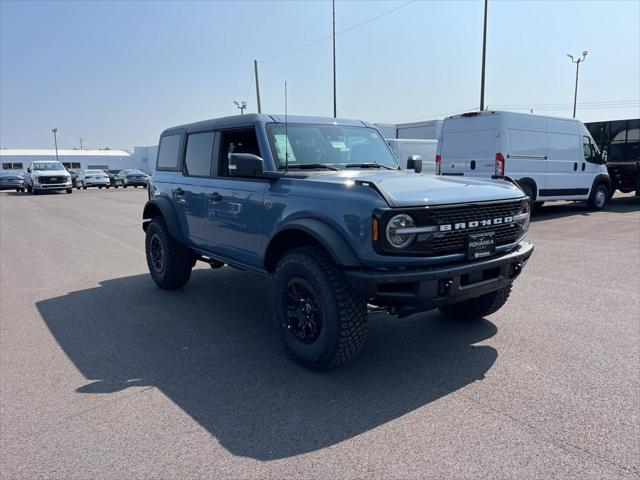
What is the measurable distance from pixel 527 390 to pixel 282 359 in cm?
189

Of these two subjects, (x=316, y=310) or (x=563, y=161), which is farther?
(x=563, y=161)

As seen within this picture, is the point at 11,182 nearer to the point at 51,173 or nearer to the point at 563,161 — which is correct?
the point at 51,173

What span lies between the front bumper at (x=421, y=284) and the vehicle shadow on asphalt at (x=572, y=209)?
10.8m

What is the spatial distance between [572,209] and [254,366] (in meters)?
14.6

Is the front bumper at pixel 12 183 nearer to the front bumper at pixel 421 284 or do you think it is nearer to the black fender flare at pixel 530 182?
the black fender flare at pixel 530 182

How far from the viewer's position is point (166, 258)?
618 cm

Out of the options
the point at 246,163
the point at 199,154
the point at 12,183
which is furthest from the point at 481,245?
the point at 12,183

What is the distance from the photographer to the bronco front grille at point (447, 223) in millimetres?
3424

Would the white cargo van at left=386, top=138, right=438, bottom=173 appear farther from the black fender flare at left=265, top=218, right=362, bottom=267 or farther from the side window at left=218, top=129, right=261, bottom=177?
the black fender flare at left=265, top=218, right=362, bottom=267

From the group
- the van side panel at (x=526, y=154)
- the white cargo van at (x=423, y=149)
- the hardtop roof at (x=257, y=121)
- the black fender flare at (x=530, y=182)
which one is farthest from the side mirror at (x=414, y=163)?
the white cargo van at (x=423, y=149)

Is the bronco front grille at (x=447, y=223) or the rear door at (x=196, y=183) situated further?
the rear door at (x=196, y=183)

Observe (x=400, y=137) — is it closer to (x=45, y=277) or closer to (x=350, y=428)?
(x=45, y=277)

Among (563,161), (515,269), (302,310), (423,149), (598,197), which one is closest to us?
(302,310)

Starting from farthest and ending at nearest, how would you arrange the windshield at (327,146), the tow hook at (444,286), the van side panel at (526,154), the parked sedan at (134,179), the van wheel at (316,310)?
the parked sedan at (134,179), the van side panel at (526,154), the windshield at (327,146), the van wheel at (316,310), the tow hook at (444,286)
